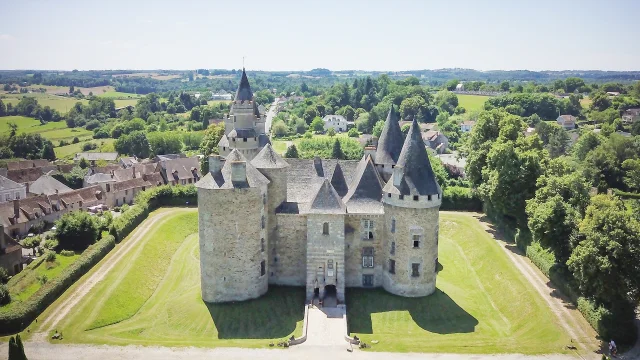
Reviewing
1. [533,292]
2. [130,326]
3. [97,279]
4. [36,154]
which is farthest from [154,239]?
[36,154]

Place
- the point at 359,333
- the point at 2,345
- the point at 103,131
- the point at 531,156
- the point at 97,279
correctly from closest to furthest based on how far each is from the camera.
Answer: the point at 2,345 → the point at 359,333 → the point at 97,279 → the point at 531,156 → the point at 103,131

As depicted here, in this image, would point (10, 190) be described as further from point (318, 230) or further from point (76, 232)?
point (318, 230)

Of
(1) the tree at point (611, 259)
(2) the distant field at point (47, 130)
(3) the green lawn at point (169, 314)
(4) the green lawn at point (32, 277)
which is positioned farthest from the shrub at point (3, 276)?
(2) the distant field at point (47, 130)

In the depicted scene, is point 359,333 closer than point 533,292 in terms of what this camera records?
Yes

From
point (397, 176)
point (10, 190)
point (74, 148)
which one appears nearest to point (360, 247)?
point (397, 176)

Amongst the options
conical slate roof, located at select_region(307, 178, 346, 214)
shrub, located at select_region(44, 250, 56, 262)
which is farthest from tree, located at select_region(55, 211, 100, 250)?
conical slate roof, located at select_region(307, 178, 346, 214)

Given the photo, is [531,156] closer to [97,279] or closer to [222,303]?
[222,303]
